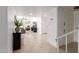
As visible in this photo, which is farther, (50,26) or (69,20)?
(50,26)

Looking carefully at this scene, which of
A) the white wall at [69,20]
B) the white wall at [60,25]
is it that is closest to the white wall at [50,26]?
the white wall at [60,25]

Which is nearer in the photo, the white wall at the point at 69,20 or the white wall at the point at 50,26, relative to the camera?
the white wall at the point at 69,20

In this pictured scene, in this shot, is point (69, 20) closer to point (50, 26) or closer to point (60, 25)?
point (60, 25)

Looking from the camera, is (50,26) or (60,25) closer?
(60,25)

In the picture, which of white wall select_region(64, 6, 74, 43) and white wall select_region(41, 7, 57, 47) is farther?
white wall select_region(41, 7, 57, 47)

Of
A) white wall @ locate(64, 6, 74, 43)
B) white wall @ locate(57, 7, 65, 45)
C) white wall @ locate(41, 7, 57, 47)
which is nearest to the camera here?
white wall @ locate(64, 6, 74, 43)

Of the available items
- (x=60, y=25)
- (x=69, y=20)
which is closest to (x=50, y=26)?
(x=60, y=25)

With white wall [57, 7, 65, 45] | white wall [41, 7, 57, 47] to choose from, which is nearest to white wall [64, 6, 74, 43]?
white wall [57, 7, 65, 45]

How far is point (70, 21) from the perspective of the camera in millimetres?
1710

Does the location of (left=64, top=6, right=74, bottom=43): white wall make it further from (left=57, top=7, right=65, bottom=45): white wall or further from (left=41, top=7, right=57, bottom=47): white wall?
(left=41, top=7, right=57, bottom=47): white wall

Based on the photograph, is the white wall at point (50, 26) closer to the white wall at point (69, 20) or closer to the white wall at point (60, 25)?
the white wall at point (60, 25)

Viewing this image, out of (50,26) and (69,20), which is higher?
(69,20)
